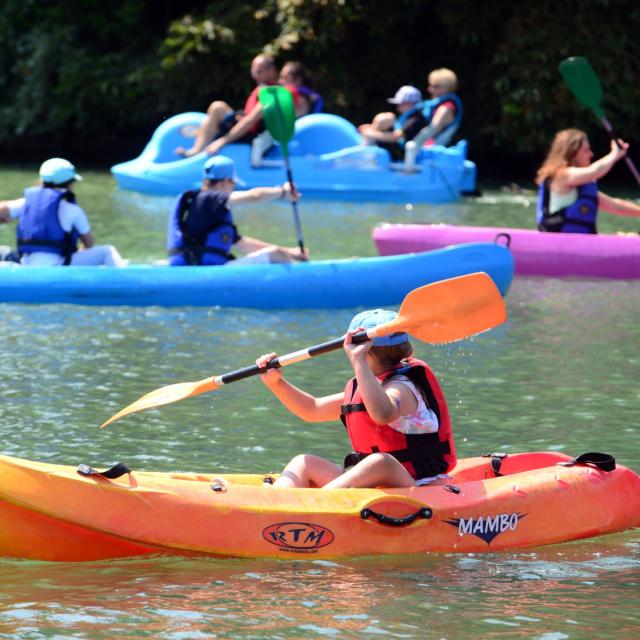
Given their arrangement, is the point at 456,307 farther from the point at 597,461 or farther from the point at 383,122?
the point at 383,122

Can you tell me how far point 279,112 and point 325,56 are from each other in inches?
308

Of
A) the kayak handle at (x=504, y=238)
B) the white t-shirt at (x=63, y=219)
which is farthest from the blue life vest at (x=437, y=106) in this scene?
the white t-shirt at (x=63, y=219)

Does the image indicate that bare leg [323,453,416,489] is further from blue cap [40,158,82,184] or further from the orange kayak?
blue cap [40,158,82,184]

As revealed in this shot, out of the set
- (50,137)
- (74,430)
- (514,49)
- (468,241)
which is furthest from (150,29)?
(74,430)

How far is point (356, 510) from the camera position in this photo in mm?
4664

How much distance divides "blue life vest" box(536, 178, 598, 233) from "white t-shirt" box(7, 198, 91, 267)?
127 inches

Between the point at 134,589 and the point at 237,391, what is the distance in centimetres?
270

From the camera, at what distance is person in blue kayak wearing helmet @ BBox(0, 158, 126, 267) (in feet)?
29.0

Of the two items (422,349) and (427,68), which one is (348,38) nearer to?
(427,68)

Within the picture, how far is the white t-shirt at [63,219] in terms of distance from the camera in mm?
8836

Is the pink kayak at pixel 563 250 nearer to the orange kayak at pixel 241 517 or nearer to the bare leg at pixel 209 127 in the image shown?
the bare leg at pixel 209 127

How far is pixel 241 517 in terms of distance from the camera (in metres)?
4.62

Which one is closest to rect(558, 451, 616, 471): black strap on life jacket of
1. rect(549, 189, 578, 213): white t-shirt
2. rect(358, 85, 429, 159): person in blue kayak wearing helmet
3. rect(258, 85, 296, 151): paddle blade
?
rect(549, 189, 578, 213): white t-shirt

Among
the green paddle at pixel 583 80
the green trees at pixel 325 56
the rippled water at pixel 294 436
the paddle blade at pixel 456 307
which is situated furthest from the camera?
the green trees at pixel 325 56
